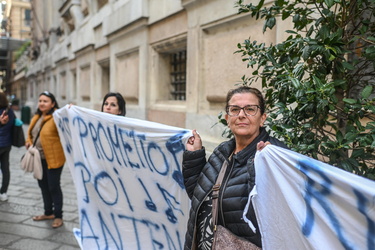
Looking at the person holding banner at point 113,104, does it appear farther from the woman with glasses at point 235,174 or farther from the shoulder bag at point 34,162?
the woman with glasses at point 235,174

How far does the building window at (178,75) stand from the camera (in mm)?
6633

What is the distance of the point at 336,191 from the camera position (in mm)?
1392

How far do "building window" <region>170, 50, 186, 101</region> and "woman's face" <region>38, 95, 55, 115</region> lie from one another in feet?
9.22

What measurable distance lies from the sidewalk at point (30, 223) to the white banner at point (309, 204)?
2.67m

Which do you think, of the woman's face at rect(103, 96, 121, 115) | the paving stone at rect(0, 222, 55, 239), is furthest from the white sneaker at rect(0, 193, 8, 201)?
the woman's face at rect(103, 96, 121, 115)

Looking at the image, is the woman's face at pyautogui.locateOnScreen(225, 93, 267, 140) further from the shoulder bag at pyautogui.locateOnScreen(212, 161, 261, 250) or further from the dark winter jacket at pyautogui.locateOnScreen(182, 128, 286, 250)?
the shoulder bag at pyautogui.locateOnScreen(212, 161, 261, 250)

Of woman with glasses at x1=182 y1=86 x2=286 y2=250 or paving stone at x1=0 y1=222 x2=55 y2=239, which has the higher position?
woman with glasses at x1=182 y1=86 x2=286 y2=250

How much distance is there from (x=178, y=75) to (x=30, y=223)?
11.9ft

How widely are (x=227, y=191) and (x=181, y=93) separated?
5.09 metres

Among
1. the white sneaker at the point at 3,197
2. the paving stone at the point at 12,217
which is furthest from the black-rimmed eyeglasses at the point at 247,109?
the white sneaker at the point at 3,197

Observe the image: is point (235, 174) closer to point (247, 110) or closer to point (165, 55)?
point (247, 110)

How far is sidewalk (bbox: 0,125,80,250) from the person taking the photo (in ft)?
12.4

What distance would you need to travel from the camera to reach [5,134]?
512 centimetres

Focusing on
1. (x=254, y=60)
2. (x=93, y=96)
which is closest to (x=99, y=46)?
(x=93, y=96)
